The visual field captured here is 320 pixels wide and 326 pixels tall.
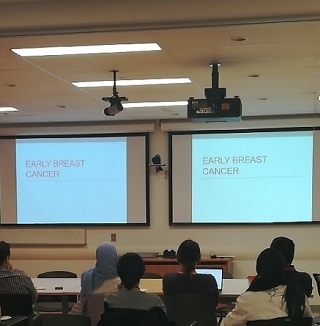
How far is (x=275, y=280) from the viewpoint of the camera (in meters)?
3.30

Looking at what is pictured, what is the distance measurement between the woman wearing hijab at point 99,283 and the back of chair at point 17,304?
41 cm

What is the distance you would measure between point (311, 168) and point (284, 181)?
0.44 meters

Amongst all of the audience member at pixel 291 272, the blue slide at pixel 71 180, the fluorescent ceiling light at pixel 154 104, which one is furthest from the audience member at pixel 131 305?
the blue slide at pixel 71 180

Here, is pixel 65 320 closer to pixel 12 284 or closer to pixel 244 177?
pixel 12 284

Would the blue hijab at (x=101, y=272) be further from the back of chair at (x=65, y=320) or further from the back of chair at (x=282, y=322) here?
the back of chair at (x=282, y=322)

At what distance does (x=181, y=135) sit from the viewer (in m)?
8.57

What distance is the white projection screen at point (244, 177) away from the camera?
823 cm

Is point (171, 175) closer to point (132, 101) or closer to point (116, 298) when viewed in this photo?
point (132, 101)

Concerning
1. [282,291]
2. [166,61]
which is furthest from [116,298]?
[166,61]

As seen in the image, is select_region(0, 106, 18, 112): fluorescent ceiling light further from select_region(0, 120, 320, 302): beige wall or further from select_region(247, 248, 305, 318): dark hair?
select_region(247, 248, 305, 318): dark hair

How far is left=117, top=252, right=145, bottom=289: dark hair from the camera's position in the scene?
10.6 ft

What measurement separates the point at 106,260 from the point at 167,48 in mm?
1654

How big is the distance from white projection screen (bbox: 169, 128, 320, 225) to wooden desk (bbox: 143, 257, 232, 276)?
65 centimetres

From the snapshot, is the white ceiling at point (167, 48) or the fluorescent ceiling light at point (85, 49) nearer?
the white ceiling at point (167, 48)
